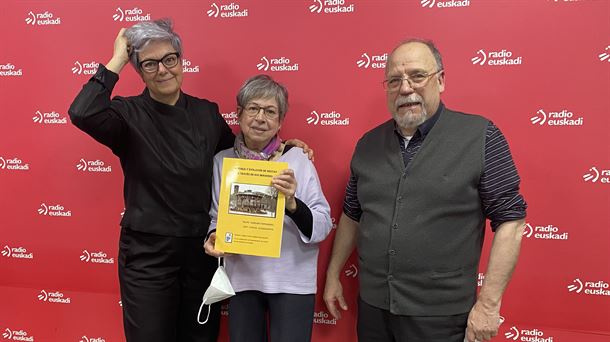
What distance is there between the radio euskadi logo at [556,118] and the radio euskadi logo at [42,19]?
2409 millimetres

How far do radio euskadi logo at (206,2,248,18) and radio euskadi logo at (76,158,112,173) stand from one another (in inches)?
38.3

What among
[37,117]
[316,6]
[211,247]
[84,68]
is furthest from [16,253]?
[316,6]

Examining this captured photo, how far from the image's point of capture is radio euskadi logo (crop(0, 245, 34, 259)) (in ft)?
7.62

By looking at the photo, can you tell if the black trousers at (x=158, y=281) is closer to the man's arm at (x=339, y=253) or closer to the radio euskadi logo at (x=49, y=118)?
the man's arm at (x=339, y=253)

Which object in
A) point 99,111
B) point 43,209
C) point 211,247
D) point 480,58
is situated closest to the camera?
point 99,111

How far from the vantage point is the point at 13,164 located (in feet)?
7.52

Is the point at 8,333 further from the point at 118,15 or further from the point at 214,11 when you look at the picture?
the point at 214,11

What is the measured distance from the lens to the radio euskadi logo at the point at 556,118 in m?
1.77

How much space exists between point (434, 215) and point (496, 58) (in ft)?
2.92

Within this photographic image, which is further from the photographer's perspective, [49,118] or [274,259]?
[49,118]

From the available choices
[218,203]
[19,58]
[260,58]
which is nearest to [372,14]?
[260,58]

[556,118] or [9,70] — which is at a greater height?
[9,70]

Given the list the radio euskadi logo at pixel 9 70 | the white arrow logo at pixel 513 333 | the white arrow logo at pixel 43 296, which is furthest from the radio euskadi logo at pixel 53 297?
the white arrow logo at pixel 513 333

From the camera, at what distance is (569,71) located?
1759 millimetres
